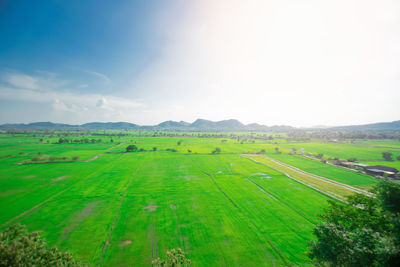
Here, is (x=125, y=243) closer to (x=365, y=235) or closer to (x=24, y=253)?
(x=24, y=253)

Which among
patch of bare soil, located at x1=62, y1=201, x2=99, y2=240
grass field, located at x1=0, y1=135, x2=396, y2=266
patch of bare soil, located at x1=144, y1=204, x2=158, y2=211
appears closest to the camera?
grass field, located at x1=0, y1=135, x2=396, y2=266

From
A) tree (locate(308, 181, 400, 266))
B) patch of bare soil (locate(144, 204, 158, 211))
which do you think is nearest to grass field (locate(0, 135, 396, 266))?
patch of bare soil (locate(144, 204, 158, 211))

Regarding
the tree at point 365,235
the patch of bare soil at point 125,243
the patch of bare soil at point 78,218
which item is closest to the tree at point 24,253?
the patch of bare soil at point 125,243

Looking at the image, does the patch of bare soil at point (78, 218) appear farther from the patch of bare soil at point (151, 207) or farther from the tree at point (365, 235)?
the tree at point (365, 235)

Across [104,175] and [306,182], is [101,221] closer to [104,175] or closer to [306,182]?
[104,175]

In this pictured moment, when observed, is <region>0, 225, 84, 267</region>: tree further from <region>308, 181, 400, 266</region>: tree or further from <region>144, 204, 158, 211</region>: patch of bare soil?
<region>308, 181, 400, 266</region>: tree

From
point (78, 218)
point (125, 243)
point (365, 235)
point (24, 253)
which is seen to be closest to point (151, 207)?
point (125, 243)

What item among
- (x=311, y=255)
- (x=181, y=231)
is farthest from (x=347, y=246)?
(x=181, y=231)
